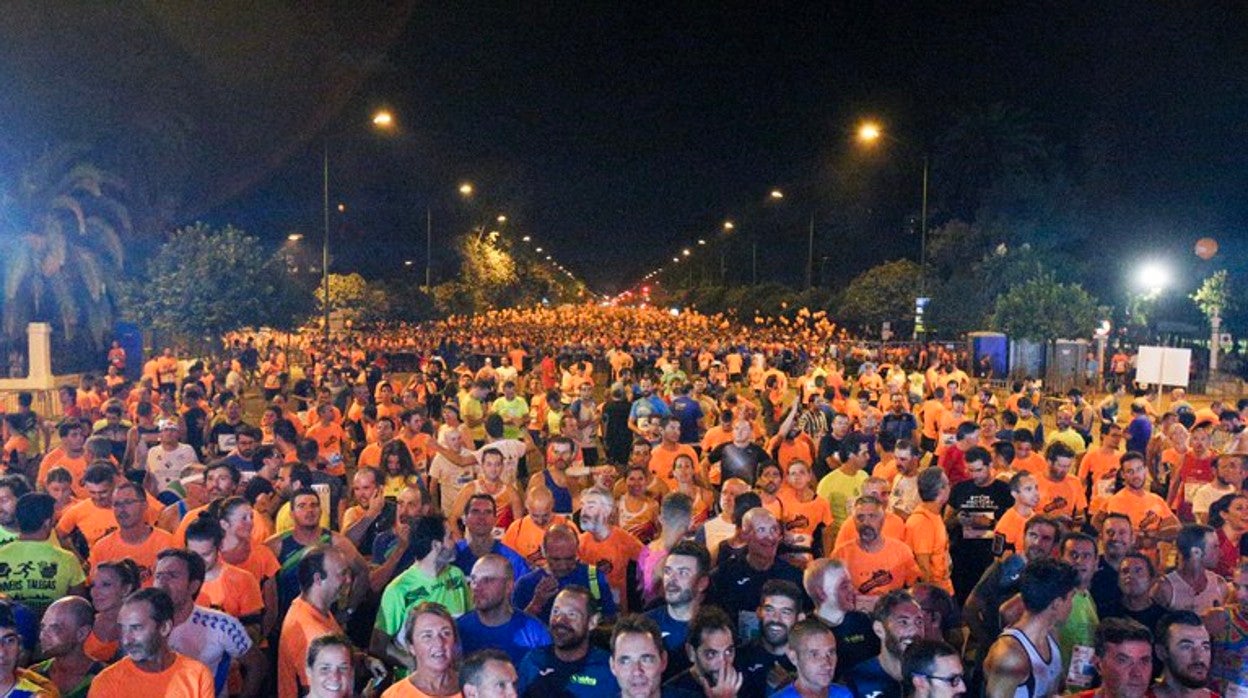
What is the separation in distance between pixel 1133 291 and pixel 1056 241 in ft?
17.0

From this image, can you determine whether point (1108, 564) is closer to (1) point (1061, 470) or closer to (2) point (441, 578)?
(1) point (1061, 470)

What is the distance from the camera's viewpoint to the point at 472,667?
13.9 feet

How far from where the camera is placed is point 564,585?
604 centimetres

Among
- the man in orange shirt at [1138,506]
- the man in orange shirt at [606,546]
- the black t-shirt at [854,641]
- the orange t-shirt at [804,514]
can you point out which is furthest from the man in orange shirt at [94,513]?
the man in orange shirt at [1138,506]

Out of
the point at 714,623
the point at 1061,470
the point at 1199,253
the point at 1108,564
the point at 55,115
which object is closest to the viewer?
the point at 714,623

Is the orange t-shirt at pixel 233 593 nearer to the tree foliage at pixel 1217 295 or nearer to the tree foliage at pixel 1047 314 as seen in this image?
the tree foliage at pixel 1047 314

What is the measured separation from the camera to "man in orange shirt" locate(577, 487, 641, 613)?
6.83 m

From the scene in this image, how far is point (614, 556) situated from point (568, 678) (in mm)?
2029

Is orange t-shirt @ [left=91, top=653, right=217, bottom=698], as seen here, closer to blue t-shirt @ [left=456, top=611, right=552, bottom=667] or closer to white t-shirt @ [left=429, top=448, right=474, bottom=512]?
blue t-shirt @ [left=456, top=611, right=552, bottom=667]

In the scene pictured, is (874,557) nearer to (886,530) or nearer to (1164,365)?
(886,530)

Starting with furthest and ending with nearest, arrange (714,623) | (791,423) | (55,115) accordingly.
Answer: (55,115)
(791,423)
(714,623)

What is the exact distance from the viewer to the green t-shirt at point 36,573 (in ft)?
20.3

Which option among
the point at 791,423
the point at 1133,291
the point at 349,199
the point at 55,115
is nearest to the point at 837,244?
the point at 1133,291

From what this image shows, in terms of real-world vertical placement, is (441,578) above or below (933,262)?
below
